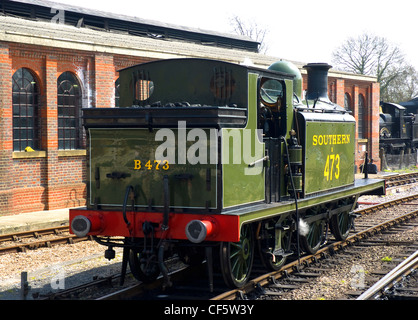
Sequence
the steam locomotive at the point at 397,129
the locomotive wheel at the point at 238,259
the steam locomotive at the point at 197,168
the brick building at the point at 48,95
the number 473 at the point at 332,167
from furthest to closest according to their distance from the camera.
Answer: the steam locomotive at the point at 397,129 → the brick building at the point at 48,95 → the number 473 at the point at 332,167 → the locomotive wheel at the point at 238,259 → the steam locomotive at the point at 197,168

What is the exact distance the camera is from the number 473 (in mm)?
9648

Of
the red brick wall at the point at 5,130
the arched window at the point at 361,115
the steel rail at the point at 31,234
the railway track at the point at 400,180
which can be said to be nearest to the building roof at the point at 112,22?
the red brick wall at the point at 5,130

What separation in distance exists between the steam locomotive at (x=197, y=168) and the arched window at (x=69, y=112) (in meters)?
8.38

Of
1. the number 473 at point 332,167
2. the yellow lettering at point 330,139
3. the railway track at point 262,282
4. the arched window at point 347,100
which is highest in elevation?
the arched window at point 347,100

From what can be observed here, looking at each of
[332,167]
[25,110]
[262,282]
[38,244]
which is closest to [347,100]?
[25,110]

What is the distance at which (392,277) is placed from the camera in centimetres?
800

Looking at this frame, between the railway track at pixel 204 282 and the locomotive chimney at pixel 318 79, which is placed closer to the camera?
the railway track at pixel 204 282

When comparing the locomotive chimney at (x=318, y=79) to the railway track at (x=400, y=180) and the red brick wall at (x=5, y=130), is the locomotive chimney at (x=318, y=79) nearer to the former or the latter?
the red brick wall at (x=5, y=130)

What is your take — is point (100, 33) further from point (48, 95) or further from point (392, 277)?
point (392, 277)

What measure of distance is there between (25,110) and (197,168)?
31.8 ft

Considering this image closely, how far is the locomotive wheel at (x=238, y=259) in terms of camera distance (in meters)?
7.04

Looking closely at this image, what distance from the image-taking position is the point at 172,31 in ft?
78.4

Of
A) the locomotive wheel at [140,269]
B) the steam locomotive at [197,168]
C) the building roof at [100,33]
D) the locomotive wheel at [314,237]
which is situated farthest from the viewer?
the building roof at [100,33]

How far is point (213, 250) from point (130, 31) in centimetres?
1607
